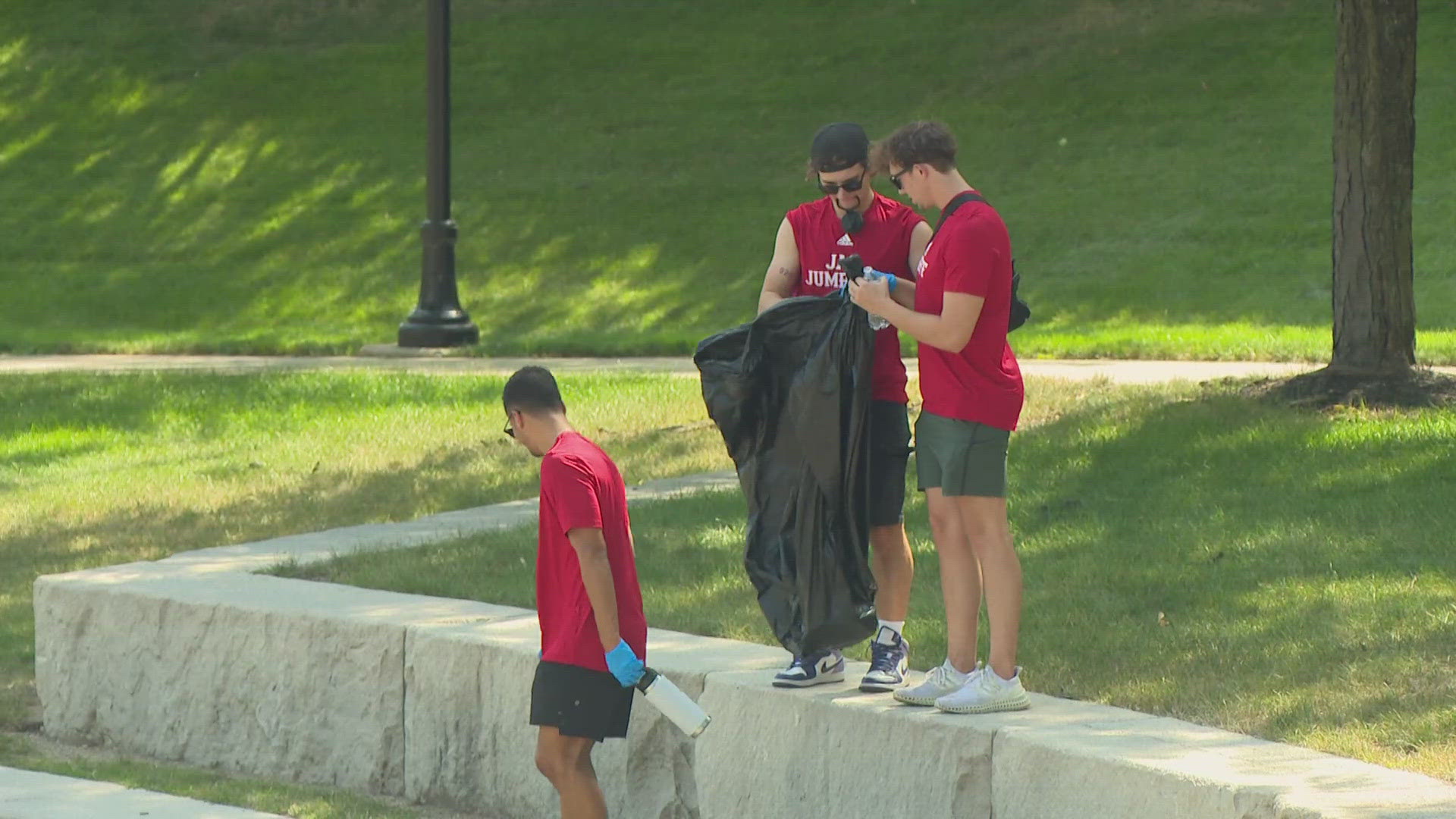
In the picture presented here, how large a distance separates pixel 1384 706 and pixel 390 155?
61.4ft

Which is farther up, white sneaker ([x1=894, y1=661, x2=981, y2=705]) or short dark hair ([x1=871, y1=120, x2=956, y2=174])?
short dark hair ([x1=871, y1=120, x2=956, y2=174])

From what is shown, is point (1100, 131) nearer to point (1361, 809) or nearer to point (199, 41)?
point (199, 41)

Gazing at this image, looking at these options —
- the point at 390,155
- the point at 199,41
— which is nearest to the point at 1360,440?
the point at 390,155

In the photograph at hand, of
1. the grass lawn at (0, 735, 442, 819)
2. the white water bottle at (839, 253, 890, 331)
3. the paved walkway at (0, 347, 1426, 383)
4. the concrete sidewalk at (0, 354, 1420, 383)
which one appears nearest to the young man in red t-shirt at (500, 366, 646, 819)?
the white water bottle at (839, 253, 890, 331)

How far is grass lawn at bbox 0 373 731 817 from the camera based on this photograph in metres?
8.48

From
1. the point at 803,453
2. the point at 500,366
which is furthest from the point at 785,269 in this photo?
the point at 500,366

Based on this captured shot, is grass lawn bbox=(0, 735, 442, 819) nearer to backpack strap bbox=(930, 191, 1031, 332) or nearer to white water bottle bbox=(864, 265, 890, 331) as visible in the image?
white water bottle bbox=(864, 265, 890, 331)

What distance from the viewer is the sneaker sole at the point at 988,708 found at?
495 centimetres

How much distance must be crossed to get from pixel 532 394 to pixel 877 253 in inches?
43.3

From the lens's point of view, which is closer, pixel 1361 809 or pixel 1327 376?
pixel 1361 809

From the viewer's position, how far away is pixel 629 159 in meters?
22.0

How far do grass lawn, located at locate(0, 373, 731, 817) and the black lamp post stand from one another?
97.9 inches

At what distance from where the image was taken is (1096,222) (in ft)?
62.8

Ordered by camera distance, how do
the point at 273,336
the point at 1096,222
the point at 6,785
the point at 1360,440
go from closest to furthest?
the point at 6,785
the point at 1360,440
the point at 273,336
the point at 1096,222
